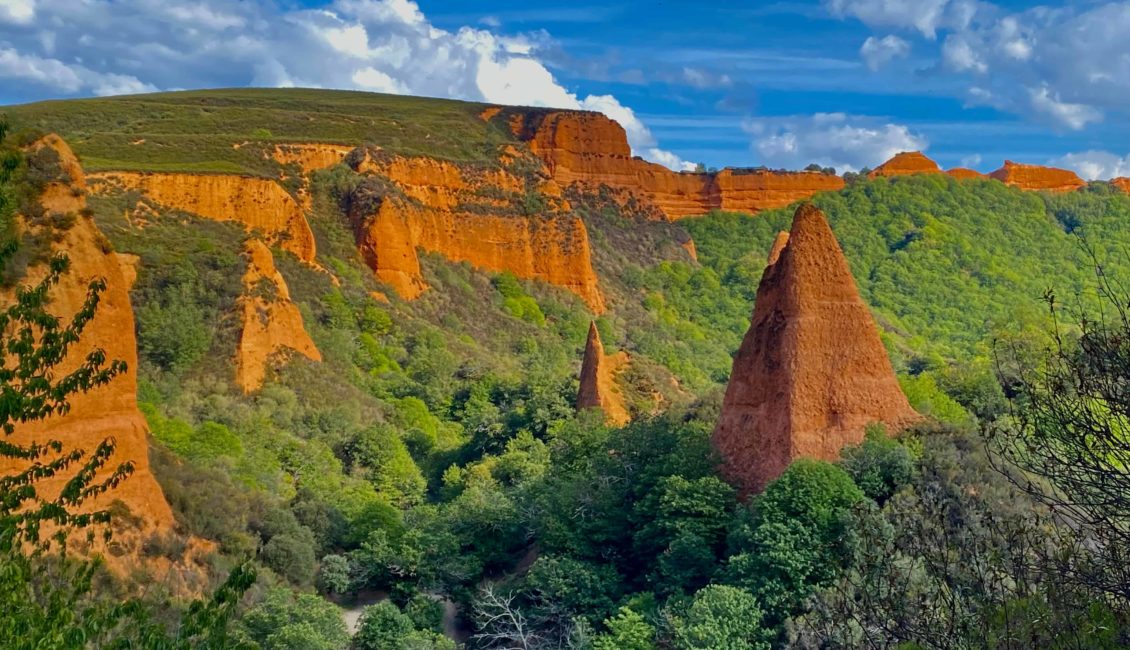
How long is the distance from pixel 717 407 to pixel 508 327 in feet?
116

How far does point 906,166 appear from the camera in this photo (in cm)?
10856

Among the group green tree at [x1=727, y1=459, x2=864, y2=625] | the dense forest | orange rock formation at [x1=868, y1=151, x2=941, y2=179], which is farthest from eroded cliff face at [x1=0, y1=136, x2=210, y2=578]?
orange rock formation at [x1=868, y1=151, x2=941, y2=179]

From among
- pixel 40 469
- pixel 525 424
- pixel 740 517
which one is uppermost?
pixel 40 469

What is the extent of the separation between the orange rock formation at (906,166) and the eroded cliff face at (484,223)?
42364 millimetres

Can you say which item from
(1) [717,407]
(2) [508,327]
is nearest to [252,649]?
(1) [717,407]

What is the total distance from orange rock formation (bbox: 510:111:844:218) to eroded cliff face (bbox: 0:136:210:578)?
7292 centimetres

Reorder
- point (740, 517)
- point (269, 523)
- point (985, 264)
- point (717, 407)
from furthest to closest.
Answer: point (985, 264)
point (717, 407)
point (269, 523)
point (740, 517)

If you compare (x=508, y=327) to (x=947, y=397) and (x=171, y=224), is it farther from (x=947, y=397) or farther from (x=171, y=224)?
(x=947, y=397)

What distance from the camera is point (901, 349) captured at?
2498 inches

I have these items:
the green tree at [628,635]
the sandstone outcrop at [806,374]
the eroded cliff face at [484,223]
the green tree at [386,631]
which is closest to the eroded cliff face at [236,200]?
the eroded cliff face at [484,223]

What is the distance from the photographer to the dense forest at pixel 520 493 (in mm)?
10039

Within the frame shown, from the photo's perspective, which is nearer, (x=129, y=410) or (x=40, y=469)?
(x=40, y=469)

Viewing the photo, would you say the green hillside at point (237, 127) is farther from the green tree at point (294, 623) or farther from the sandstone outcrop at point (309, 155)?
the green tree at point (294, 623)

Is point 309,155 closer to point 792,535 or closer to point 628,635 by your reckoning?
point 628,635
